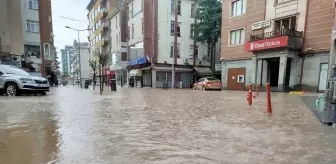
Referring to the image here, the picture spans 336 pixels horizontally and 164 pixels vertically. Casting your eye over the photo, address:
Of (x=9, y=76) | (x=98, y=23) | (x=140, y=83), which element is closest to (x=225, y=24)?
(x=140, y=83)

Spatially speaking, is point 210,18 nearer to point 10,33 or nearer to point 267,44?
point 267,44

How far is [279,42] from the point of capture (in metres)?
17.3

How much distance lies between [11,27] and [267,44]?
2728 cm

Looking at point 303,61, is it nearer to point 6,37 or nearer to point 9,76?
point 9,76

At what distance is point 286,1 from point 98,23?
142 ft

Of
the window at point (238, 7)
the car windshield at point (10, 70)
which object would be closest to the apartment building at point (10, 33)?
the car windshield at point (10, 70)

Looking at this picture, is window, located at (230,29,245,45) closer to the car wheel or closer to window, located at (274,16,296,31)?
window, located at (274,16,296,31)

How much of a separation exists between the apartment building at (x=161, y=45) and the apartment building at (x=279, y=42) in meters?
8.94

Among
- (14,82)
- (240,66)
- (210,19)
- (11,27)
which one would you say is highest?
(210,19)

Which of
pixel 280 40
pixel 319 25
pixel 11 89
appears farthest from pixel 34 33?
pixel 319 25

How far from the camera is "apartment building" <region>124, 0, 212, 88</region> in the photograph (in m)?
30.3

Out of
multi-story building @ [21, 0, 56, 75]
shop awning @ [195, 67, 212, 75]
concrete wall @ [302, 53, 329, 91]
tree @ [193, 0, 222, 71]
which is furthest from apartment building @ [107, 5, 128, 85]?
concrete wall @ [302, 53, 329, 91]

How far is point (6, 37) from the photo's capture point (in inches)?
862

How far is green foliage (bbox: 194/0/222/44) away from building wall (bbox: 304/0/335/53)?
13.5m
